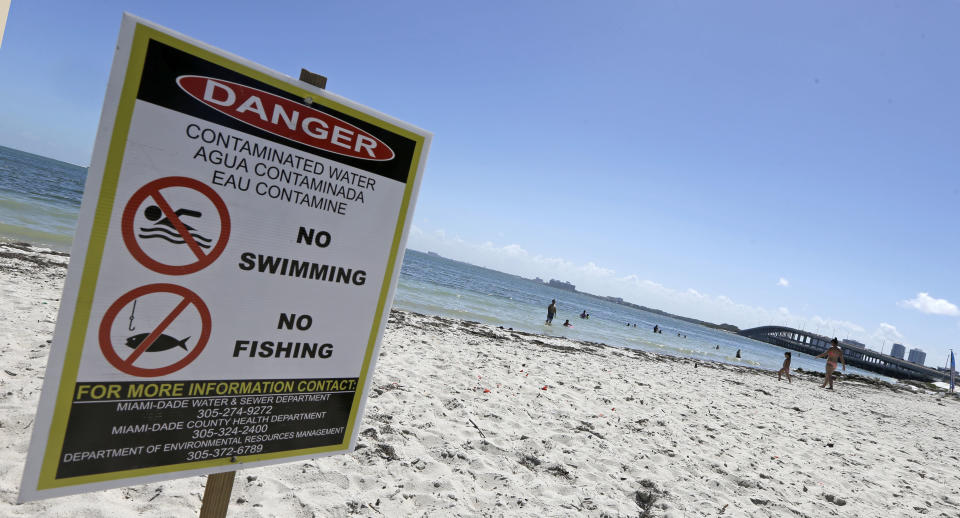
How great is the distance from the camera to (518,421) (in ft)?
17.6

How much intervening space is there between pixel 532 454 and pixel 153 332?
12.7 feet

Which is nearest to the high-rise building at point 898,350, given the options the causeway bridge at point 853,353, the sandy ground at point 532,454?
the causeway bridge at point 853,353

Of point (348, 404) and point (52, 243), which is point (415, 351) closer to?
point (348, 404)

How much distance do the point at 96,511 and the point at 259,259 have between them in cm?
228

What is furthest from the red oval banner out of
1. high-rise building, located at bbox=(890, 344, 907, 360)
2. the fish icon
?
high-rise building, located at bbox=(890, 344, 907, 360)

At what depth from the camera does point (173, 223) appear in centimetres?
139

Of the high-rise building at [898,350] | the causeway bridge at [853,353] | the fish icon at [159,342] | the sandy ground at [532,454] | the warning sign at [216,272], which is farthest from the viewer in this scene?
the high-rise building at [898,350]

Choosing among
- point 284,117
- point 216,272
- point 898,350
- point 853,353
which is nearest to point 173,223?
point 216,272

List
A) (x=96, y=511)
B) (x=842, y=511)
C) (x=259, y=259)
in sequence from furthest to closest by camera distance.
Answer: (x=842, y=511) < (x=96, y=511) < (x=259, y=259)

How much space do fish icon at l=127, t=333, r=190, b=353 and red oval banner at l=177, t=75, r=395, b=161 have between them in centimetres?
78

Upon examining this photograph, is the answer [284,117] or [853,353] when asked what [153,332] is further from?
[853,353]

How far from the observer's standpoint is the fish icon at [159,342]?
4.54 ft

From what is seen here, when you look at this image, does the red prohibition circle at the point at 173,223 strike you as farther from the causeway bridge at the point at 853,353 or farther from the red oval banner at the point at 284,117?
the causeway bridge at the point at 853,353

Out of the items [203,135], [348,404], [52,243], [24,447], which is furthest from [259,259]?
[52,243]
